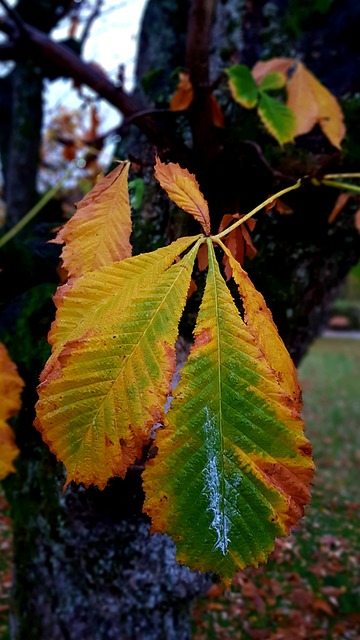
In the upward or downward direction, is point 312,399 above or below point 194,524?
below

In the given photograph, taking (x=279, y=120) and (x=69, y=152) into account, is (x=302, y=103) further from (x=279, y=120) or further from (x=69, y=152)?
(x=69, y=152)

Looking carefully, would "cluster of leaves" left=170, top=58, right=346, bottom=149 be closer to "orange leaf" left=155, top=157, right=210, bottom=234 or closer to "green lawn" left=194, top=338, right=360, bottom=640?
"orange leaf" left=155, top=157, right=210, bottom=234

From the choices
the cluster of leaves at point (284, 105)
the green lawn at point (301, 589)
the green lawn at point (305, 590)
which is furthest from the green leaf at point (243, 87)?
the green lawn at point (301, 589)

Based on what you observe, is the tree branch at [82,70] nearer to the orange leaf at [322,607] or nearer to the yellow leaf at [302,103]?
the yellow leaf at [302,103]

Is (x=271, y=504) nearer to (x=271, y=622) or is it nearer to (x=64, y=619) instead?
(x=64, y=619)

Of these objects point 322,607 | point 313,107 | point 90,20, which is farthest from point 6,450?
point 90,20

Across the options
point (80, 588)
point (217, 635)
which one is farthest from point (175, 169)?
point (217, 635)

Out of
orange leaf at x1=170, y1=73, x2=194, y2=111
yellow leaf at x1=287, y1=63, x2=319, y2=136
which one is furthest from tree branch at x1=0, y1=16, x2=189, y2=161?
yellow leaf at x1=287, y1=63, x2=319, y2=136

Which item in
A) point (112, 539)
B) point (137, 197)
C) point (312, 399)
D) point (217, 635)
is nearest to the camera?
point (137, 197)
